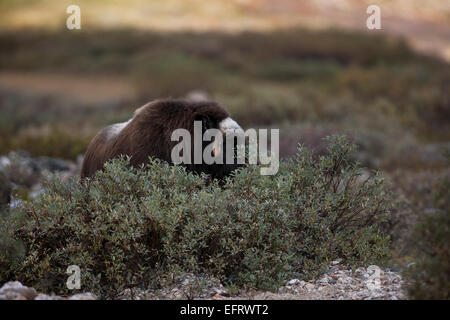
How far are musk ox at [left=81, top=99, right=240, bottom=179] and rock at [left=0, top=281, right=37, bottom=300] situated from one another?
212cm

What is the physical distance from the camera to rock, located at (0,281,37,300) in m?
3.85

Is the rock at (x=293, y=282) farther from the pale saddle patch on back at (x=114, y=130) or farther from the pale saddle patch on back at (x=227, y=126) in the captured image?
the pale saddle patch on back at (x=114, y=130)

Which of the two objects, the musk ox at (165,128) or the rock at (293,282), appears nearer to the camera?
the rock at (293,282)

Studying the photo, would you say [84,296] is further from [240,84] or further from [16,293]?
[240,84]

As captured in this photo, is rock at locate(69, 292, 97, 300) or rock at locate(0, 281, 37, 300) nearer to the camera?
rock at locate(0, 281, 37, 300)

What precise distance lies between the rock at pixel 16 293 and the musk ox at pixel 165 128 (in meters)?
2.12

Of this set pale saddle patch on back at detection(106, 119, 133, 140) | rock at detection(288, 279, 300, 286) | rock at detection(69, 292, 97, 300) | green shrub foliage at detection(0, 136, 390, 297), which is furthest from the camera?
pale saddle patch on back at detection(106, 119, 133, 140)

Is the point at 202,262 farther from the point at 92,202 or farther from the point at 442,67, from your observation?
the point at 442,67

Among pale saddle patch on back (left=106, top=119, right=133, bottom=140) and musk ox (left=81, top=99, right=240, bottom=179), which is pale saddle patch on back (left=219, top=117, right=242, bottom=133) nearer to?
musk ox (left=81, top=99, right=240, bottom=179)

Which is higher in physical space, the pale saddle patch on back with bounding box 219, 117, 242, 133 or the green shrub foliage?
the pale saddle patch on back with bounding box 219, 117, 242, 133

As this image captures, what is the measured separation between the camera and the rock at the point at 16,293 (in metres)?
3.85

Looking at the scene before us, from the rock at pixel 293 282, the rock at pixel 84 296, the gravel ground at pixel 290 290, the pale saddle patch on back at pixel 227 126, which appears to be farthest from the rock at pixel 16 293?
the pale saddle patch on back at pixel 227 126

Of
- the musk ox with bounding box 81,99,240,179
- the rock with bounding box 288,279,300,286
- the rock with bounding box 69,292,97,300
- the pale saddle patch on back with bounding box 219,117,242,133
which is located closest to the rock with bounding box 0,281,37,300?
the rock with bounding box 69,292,97,300
